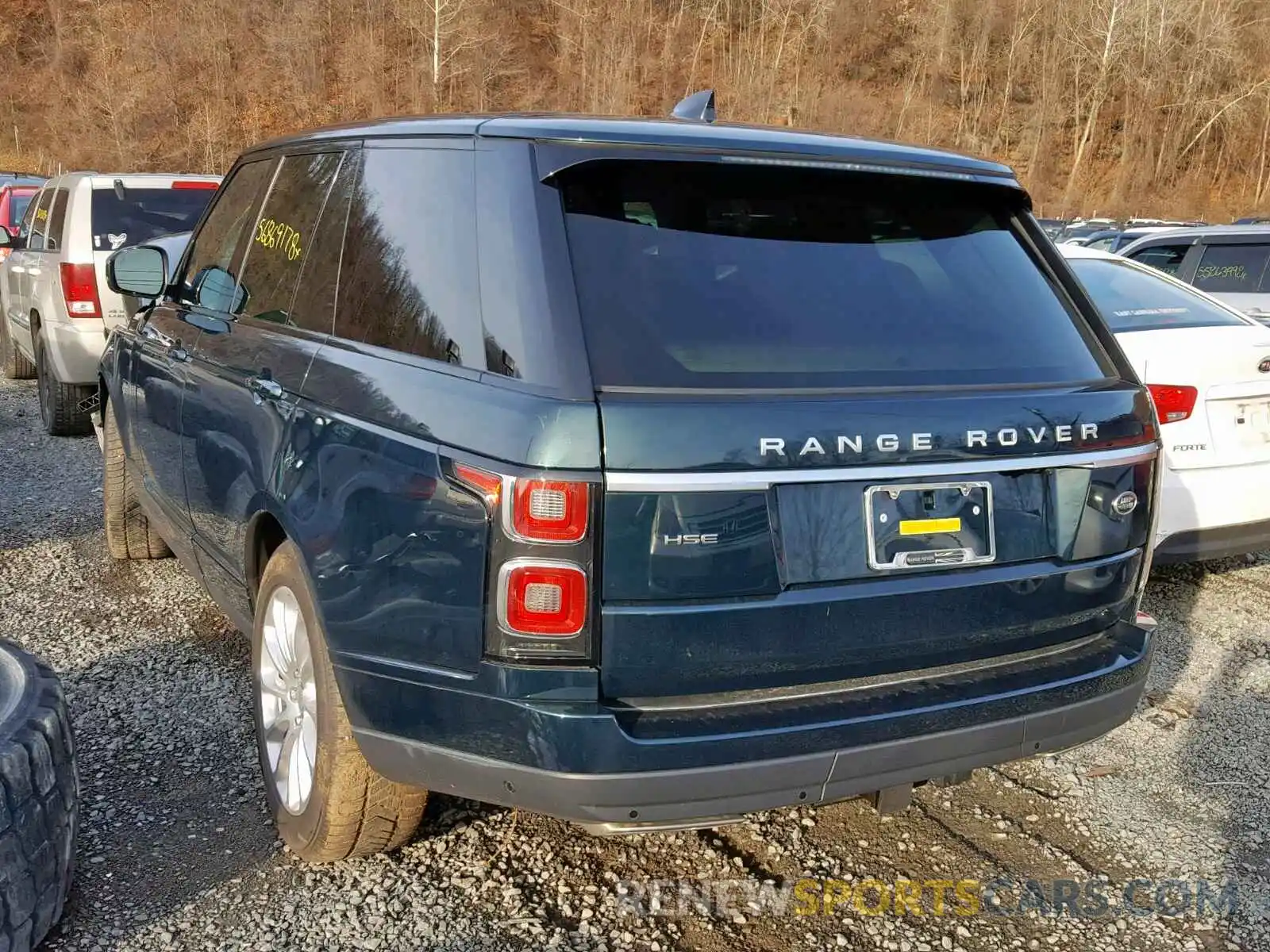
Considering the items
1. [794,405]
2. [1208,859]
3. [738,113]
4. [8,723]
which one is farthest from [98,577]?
[738,113]

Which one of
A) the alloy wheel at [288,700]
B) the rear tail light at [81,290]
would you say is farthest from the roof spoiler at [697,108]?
the rear tail light at [81,290]

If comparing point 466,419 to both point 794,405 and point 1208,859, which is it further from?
point 1208,859

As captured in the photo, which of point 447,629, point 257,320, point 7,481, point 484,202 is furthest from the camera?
point 7,481

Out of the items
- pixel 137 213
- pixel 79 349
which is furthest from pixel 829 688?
pixel 137 213

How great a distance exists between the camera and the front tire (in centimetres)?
269

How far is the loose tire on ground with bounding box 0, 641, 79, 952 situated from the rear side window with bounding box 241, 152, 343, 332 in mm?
1170

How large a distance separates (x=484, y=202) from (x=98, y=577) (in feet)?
11.8

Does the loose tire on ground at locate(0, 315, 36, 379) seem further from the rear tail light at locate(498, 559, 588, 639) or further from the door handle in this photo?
the rear tail light at locate(498, 559, 588, 639)

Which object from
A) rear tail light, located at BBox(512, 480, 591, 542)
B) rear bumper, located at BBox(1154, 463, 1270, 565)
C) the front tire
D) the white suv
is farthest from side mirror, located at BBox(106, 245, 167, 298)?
rear bumper, located at BBox(1154, 463, 1270, 565)

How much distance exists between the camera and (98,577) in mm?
5164

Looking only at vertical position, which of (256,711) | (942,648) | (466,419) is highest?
(466,419)

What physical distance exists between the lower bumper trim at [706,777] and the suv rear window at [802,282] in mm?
789

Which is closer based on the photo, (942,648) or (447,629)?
(447,629)

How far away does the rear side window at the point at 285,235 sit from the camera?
10.8ft
